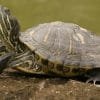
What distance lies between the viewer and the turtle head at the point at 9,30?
478cm

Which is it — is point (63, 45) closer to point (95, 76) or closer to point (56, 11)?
point (95, 76)

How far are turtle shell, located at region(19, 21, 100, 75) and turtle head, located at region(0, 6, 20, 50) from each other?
0.09 meters

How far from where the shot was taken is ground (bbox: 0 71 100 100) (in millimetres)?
4004

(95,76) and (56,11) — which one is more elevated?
(95,76)

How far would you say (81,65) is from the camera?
179 inches

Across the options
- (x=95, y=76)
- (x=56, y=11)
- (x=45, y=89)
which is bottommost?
(x=56, y=11)

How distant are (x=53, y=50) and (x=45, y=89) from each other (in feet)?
1.75

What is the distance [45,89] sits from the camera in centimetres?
417

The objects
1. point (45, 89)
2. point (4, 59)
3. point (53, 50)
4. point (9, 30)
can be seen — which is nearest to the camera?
point (45, 89)

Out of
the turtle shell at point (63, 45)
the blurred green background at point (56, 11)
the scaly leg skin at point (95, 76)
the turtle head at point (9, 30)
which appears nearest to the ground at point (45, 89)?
the scaly leg skin at point (95, 76)

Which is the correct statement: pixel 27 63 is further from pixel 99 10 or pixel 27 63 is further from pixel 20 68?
pixel 99 10

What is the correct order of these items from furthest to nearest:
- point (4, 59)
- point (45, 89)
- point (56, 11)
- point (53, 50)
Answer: point (56, 11)
point (53, 50)
point (4, 59)
point (45, 89)

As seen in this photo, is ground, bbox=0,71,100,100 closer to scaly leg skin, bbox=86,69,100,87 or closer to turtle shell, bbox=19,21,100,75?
scaly leg skin, bbox=86,69,100,87

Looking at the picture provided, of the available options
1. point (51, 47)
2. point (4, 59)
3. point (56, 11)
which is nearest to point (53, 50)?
point (51, 47)
